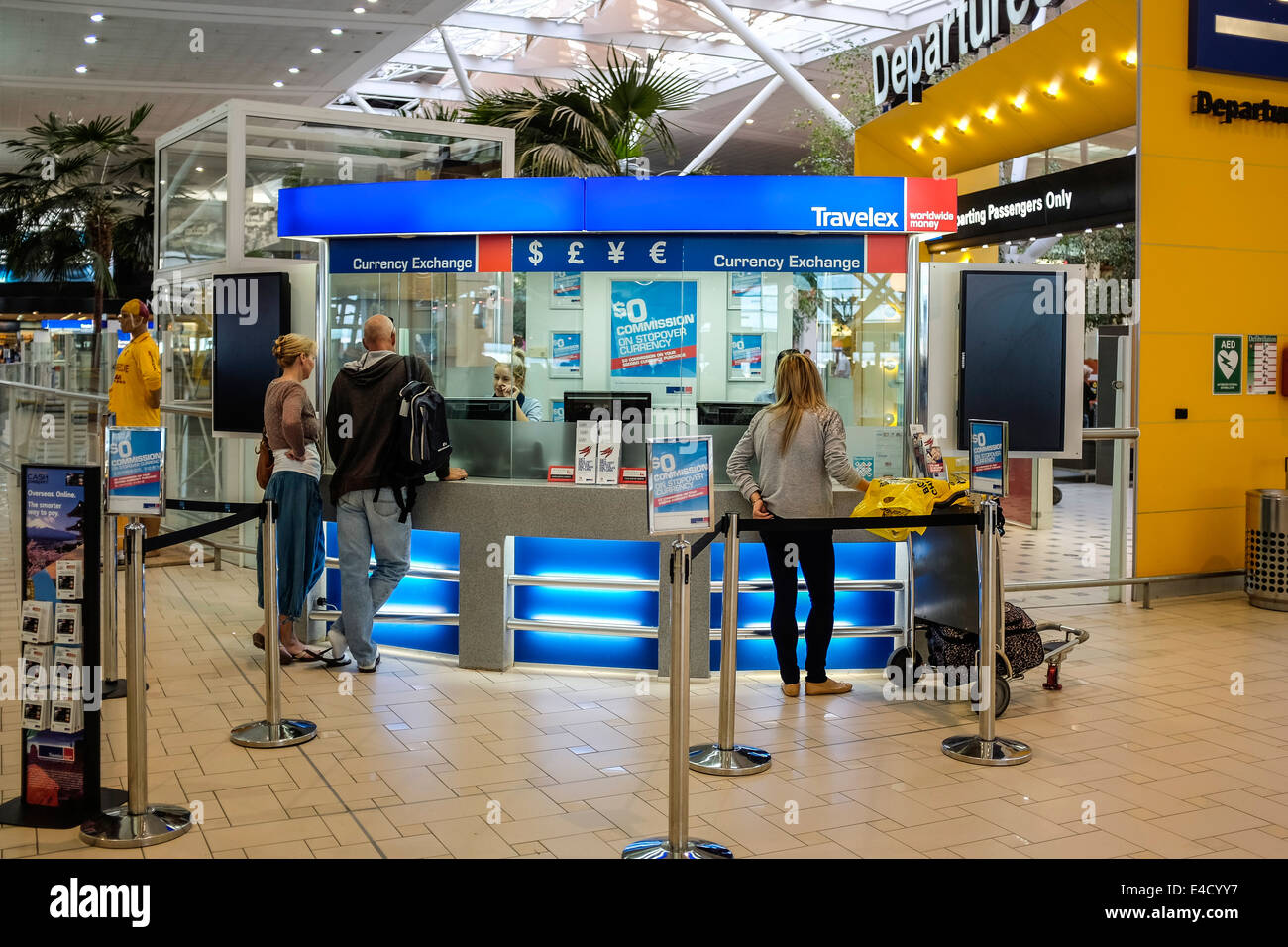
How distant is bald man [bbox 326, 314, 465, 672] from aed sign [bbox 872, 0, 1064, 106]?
5.95m

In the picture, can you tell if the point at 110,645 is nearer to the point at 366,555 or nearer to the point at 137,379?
the point at 366,555

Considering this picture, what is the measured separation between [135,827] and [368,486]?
7.27ft

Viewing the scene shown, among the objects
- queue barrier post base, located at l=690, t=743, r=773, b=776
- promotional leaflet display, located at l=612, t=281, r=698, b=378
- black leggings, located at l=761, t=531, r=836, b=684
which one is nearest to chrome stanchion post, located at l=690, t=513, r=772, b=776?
queue barrier post base, located at l=690, t=743, r=773, b=776

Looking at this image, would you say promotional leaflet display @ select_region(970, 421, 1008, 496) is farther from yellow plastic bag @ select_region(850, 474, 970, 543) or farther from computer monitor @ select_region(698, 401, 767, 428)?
computer monitor @ select_region(698, 401, 767, 428)

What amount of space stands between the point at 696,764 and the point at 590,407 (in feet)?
7.56

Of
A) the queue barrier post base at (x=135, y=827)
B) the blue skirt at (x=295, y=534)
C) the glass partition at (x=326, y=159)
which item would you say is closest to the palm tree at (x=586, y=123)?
the glass partition at (x=326, y=159)

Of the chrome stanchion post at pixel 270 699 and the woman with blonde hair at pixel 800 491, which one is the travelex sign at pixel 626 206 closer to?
the woman with blonde hair at pixel 800 491

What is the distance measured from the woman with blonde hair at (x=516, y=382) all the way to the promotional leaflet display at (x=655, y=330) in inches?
20.1

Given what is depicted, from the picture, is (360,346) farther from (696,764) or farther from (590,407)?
(696,764)

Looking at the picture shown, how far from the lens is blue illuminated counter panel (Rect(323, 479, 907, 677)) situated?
18.6 ft

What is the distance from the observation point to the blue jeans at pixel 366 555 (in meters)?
5.68

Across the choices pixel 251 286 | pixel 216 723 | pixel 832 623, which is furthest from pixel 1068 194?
pixel 216 723

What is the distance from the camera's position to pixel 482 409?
616 centimetres
